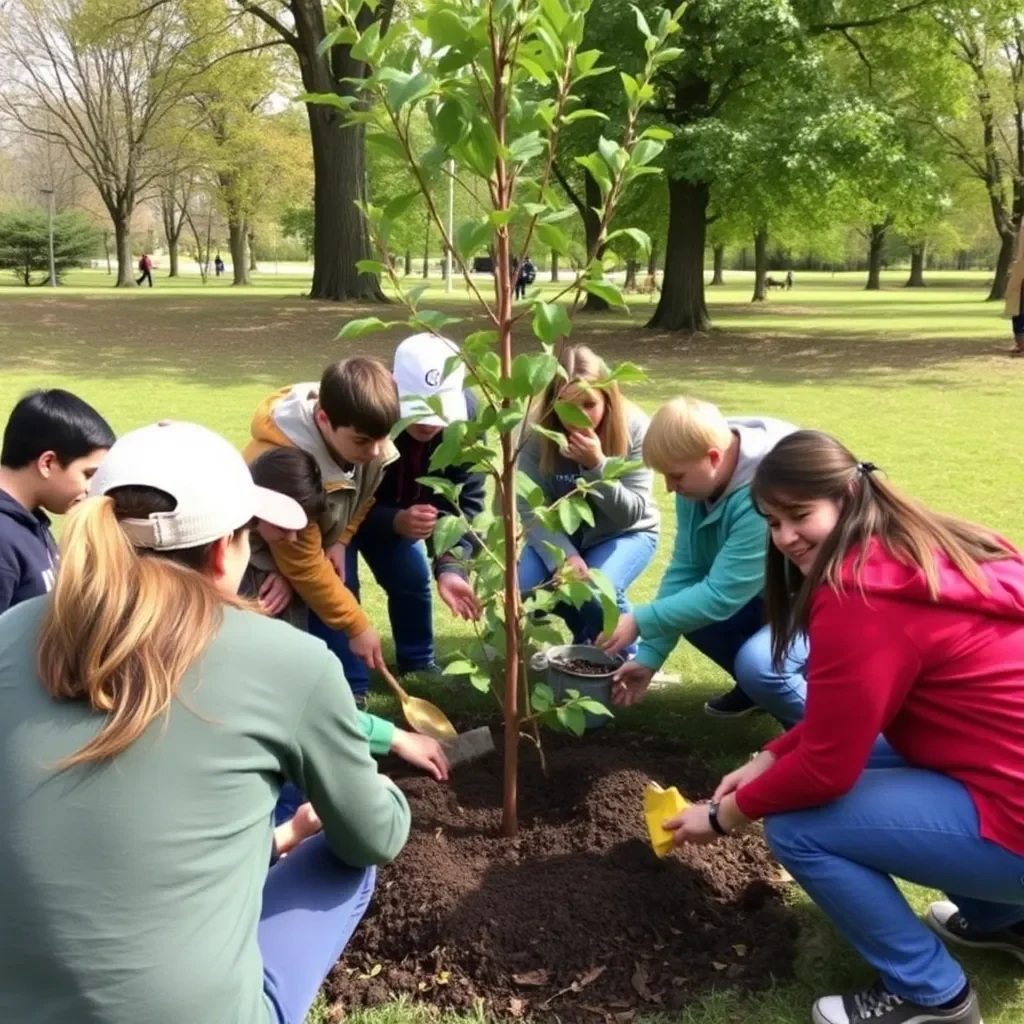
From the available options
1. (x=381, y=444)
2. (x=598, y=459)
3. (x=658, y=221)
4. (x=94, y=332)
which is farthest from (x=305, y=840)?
(x=658, y=221)

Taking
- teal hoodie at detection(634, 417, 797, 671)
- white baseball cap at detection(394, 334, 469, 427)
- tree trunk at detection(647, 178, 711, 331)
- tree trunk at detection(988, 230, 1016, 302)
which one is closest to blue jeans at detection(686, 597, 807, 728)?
teal hoodie at detection(634, 417, 797, 671)

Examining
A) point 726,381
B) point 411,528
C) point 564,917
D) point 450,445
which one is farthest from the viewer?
point 726,381

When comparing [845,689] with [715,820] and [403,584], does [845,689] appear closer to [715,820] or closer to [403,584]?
[715,820]

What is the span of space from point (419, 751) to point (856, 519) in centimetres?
110

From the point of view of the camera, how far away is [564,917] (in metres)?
2.47

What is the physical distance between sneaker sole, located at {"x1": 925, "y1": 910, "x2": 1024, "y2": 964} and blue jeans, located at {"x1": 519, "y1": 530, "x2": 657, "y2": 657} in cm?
149

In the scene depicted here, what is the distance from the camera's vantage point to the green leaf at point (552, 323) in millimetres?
2041

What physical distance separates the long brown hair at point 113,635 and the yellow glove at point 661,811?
136cm

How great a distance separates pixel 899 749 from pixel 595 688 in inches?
42.5

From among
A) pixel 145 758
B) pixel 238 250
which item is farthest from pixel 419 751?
pixel 238 250

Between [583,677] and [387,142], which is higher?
[387,142]

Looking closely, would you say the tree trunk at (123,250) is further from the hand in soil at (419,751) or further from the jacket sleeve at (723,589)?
the hand in soil at (419,751)

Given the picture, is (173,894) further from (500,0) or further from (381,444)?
(381,444)

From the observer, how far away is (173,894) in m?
1.41
